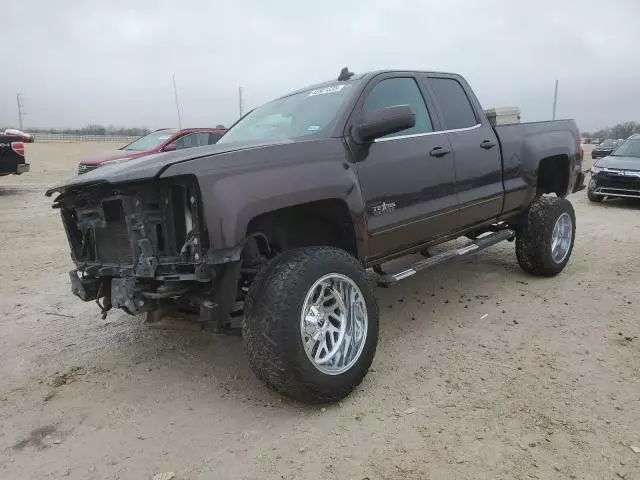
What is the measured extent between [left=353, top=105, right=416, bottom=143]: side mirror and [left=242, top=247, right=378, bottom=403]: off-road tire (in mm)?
871

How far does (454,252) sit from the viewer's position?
4422 mm

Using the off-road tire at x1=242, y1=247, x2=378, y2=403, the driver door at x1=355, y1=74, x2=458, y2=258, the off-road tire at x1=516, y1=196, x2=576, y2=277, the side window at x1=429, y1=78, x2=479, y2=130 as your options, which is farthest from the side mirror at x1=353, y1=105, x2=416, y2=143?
the off-road tire at x1=516, y1=196, x2=576, y2=277

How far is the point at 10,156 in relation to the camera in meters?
12.8

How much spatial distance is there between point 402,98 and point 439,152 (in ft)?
1.69

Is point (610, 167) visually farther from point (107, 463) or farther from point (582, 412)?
point (107, 463)

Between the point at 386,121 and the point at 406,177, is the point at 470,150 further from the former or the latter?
the point at 386,121

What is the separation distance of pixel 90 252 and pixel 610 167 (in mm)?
11251

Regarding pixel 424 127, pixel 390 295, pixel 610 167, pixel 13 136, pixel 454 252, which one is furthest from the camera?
pixel 13 136

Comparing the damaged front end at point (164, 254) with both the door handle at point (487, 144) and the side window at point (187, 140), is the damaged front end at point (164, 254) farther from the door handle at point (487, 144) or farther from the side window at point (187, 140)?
the side window at point (187, 140)

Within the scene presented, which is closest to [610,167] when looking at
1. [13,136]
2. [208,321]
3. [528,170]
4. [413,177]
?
[528,170]

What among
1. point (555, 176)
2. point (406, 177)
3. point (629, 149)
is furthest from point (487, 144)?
point (629, 149)

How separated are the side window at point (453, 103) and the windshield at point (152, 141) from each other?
8.92m

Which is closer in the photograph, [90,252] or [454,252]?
[90,252]

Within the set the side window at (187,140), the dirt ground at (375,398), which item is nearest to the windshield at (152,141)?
the side window at (187,140)
